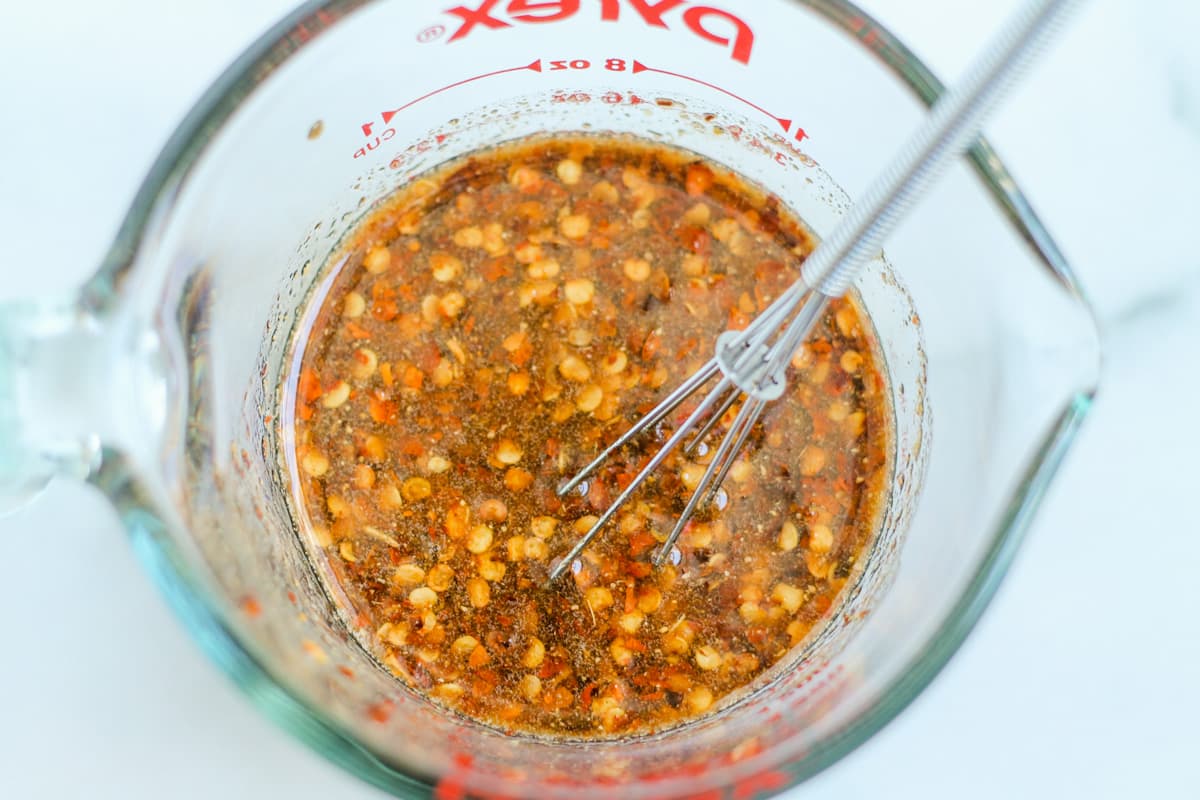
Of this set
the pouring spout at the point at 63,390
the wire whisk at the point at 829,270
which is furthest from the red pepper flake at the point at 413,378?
the pouring spout at the point at 63,390

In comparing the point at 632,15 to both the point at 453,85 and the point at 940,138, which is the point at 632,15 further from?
the point at 940,138

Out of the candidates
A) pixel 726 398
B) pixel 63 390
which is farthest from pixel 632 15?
pixel 63 390

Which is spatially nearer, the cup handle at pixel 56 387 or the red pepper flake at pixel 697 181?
the cup handle at pixel 56 387

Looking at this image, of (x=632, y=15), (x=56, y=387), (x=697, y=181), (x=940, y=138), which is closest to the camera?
(x=940, y=138)

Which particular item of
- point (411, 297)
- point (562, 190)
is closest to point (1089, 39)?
point (562, 190)

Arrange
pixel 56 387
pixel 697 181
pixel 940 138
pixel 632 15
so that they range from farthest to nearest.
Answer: pixel 697 181, pixel 632 15, pixel 56 387, pixel 940 138

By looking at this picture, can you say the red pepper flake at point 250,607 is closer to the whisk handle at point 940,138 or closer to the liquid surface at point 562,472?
the liquid surface at point 562,472
